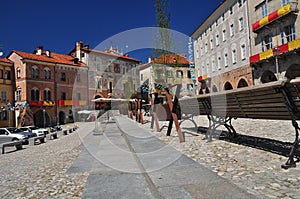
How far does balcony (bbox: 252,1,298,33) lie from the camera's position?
19.2m

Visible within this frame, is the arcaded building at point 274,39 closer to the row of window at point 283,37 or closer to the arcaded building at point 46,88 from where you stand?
the row of window at point 283,37

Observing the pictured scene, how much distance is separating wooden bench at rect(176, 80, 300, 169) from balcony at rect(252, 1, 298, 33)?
667 inches

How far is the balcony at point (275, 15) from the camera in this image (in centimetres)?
1925

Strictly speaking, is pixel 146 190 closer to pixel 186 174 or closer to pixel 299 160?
pixel 186 174

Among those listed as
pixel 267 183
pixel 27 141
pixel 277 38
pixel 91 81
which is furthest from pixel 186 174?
pixel 91 81

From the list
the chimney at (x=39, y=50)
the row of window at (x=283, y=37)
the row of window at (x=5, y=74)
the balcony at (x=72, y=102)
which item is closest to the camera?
the row of window at (x=283, y=37)

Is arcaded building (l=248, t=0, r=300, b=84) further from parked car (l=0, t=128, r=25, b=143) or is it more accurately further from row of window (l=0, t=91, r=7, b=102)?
row of window (l=0, t=91, r=7, b=102)

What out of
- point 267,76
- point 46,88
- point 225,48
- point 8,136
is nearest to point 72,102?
point 46,88

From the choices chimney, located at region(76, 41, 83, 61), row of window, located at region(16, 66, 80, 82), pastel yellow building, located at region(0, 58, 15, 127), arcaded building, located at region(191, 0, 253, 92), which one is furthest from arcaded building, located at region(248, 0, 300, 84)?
chimney, located at region(76, 41, 83, 61)

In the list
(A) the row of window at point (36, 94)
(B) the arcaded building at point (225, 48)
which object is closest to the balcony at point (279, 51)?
(B) the arcaded building at point (225, 48)

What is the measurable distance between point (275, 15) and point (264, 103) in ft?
64.2

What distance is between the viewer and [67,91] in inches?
1622

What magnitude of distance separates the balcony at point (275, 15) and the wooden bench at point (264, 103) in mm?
16933

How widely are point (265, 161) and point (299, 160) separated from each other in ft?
1.69
